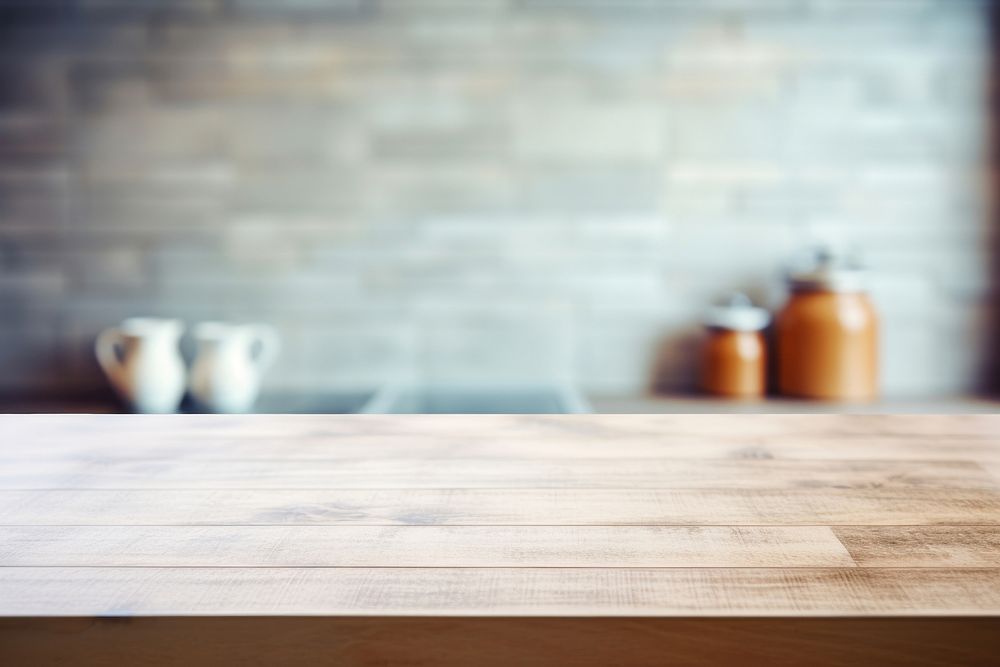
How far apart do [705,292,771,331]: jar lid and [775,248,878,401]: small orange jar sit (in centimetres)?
6

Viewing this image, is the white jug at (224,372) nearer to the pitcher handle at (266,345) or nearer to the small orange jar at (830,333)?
the pitcher handle at (266,345)

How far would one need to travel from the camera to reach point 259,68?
168 centimetres

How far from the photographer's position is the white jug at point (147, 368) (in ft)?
4.96

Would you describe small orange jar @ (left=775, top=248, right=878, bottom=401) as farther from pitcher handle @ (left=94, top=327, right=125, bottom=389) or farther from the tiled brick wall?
pitcher handle @ (left=94, top=327, right=125, bottom=389)

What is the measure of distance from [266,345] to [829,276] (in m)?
1.08

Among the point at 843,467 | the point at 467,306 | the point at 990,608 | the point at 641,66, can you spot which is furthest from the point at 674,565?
the point at 641,66

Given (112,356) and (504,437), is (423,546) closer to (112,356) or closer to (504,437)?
(504,437)

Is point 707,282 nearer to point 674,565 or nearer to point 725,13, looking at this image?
point 725,13

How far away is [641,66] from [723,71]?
0.17 metres

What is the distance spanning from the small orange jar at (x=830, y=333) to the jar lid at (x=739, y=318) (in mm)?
55

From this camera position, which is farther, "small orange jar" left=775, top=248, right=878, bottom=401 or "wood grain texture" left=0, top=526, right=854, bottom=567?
A: "small orange jar" left=775, top=248, right=878, bottom=401

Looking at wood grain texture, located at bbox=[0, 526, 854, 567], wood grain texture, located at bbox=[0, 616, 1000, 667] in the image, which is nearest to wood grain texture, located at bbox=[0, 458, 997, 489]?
wood grain texture, located at bbox=[0, 526, 854, 567]

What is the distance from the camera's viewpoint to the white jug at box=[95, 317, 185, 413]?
151cm

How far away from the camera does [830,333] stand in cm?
150
